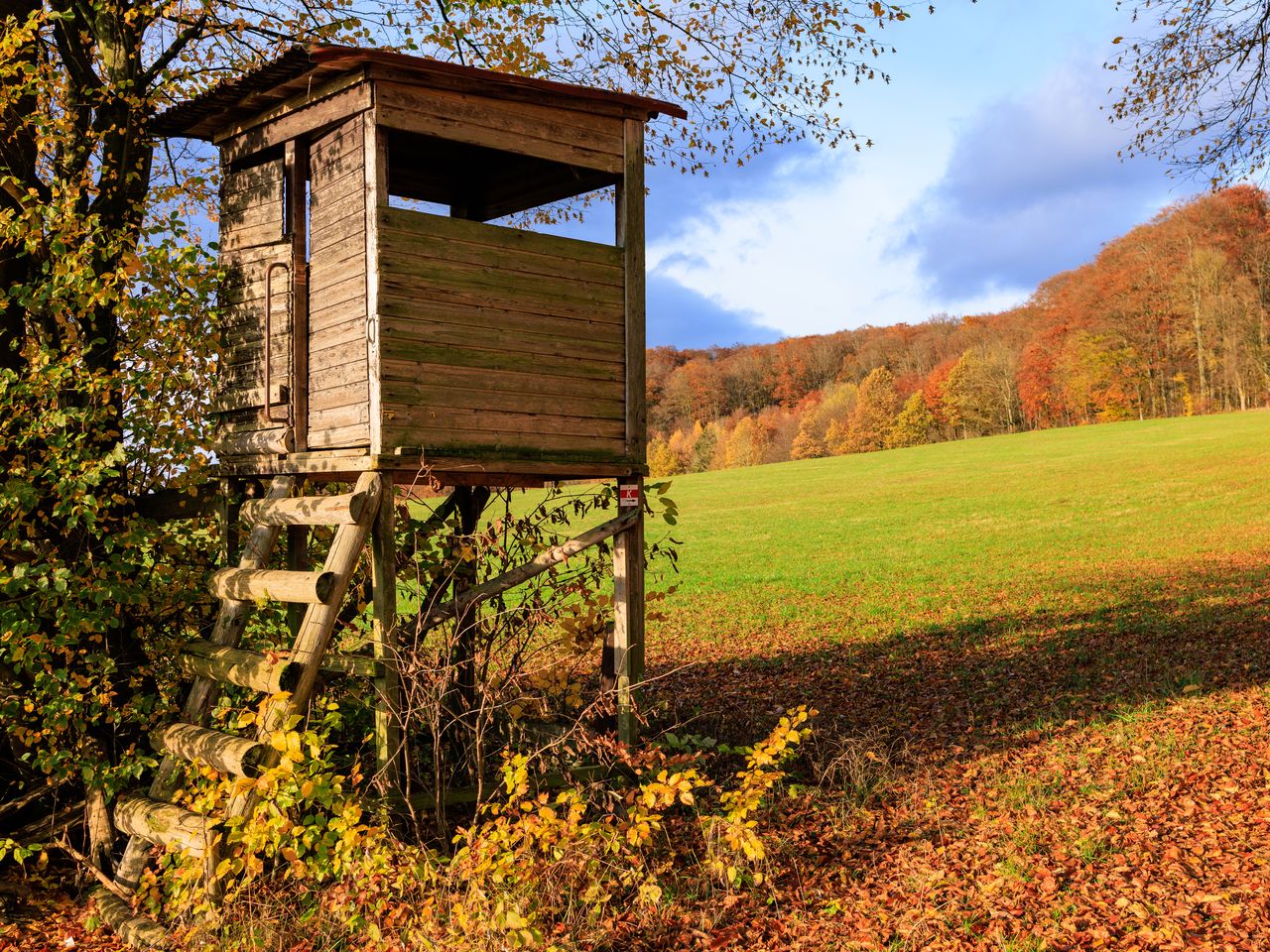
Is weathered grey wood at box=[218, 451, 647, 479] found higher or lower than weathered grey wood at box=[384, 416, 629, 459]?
lower

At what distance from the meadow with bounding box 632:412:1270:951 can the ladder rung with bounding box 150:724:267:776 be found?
2924 millimetres

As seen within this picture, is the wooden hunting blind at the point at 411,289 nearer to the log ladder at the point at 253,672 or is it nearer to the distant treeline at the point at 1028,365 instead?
the log ladder at the point at 253,672

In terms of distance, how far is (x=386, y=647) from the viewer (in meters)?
7.34

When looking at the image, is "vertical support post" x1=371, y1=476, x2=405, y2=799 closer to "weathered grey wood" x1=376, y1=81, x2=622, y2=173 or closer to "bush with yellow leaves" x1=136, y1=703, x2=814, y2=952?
"bush with yellow leaves" x1=136, y1=703, x2=814, y2=952

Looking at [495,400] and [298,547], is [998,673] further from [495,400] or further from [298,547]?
[298,547]

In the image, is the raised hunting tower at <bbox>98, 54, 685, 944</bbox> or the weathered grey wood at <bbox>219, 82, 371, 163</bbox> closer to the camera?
the raised hunting tower at <bbox>98, 54, 685, 944</bbox>

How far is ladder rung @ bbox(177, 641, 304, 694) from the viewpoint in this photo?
7.04m

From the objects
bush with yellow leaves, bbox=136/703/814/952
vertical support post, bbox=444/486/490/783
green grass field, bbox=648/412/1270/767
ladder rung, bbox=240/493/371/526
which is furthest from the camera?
green grass field, bbox=648/412/1270/767

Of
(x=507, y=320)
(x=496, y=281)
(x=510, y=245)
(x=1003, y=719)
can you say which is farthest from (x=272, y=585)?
(x=1003, y=719)

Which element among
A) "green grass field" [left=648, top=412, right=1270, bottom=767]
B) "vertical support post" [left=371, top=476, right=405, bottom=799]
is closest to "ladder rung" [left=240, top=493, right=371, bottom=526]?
"vertical support post" [left=371, top=476, right=405, bottom=799]

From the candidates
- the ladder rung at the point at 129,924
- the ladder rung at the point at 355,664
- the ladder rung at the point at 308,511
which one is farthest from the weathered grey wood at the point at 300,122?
the ladder rung at the point at 129,924

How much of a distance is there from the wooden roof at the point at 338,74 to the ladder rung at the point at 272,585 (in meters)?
3.70

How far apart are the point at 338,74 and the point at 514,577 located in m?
4.06

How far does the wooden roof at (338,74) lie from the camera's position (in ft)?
24.2
